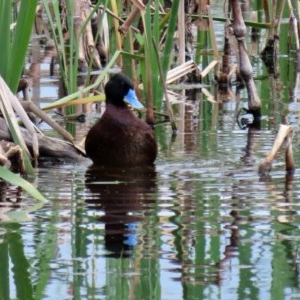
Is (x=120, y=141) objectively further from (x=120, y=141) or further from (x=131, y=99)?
(x=131, y=99)

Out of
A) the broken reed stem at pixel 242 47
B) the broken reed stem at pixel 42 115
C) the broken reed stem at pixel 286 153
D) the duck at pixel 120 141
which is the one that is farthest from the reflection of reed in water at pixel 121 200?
the broken reed stem at pixel 242 47

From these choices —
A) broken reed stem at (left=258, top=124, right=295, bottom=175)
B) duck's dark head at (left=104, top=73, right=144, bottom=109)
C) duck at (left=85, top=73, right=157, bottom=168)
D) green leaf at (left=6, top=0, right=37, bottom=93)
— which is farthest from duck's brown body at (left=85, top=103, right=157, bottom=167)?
broken reed stem at (left=258, top=124, right=295, bottom=175)

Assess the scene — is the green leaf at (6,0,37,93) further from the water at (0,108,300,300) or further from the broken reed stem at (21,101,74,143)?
the water at (0,108,300,300)

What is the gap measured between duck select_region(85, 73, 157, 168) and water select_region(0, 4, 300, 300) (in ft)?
0.28

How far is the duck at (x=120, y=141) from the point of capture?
23.0ft

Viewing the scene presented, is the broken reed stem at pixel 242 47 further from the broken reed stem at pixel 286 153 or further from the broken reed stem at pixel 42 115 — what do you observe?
the broken reed stem at pixel 286 153

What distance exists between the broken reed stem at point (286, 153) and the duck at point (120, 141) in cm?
87

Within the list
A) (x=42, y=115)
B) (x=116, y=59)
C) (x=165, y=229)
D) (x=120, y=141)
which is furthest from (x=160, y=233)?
(x=116, y=59)

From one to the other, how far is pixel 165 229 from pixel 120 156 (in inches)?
84.7

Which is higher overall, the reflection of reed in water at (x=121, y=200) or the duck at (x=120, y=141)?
the duck at (x=120, y=141)

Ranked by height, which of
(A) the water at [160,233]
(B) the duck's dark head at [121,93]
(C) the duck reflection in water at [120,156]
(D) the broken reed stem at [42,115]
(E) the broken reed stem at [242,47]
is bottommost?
(A) the water at [160,233]

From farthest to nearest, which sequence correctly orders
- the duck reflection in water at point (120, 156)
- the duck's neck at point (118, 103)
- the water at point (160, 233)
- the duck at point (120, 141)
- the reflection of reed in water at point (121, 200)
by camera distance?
the duck's neck at point (118, 103)
the duck at point (120, 141)
the duck reflection in water at point (120, 156)
the reflection of reed in water at point (121, 200)
the water at point (160, 233)

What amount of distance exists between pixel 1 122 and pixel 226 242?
246cm

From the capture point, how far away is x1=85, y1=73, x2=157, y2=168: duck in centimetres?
701
